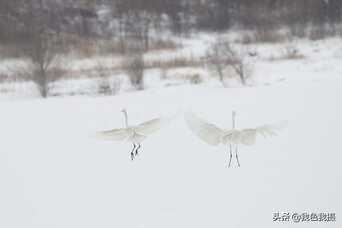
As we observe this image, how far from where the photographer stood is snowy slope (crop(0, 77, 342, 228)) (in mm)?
2365

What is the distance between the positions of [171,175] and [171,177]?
27 millimetres

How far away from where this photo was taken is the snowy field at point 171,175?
2.36 m

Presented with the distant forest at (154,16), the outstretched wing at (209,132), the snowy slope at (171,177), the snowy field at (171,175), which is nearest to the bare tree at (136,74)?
the snowy field at (171,175)

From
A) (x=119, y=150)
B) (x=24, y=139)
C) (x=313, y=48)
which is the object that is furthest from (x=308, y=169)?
(x=313, y=48)

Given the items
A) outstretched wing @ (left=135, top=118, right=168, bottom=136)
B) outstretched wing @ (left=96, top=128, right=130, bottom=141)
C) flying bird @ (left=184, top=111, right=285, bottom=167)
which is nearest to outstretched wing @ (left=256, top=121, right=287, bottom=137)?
flying bird @ (left=184, top=111, right=285, bottom=167)

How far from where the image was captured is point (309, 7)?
48.2ft

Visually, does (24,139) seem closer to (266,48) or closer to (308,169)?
(308,169)

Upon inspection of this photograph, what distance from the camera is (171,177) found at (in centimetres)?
277

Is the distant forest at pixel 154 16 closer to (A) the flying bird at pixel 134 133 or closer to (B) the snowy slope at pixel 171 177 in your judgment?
(B) the snowy slope at pixel 171 177

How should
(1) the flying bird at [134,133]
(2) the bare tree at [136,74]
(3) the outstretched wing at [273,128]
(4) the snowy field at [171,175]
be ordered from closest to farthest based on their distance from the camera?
1. (4) the snowy field at [171,175]
2. (1) the flying bird at [134,133]
3. (3) the outstretched wing at [273,128]
4. (2) the bare tree at [136,74]

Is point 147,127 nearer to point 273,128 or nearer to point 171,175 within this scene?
point 171,175

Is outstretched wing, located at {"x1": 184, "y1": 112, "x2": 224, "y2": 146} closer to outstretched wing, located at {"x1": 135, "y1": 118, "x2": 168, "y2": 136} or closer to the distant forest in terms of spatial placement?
outstretched wing, located at {"x1": 135, "y1": 118, "x2": 168, "y2": 136}

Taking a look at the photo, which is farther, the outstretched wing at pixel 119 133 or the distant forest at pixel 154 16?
the distant forest at pixel 154 16

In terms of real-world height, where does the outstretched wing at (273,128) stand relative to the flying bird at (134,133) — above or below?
below
